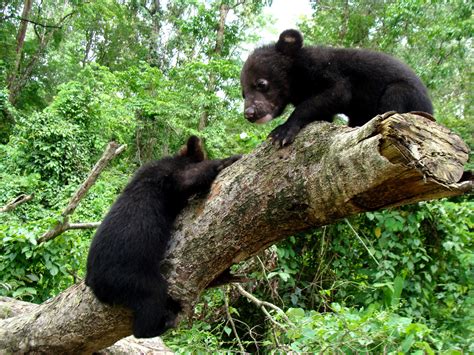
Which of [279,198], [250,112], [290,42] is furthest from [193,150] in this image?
[279,198]

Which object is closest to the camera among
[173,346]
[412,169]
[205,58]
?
[412,169]

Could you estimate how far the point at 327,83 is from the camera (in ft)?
11.6

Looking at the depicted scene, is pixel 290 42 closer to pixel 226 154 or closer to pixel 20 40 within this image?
pixel 226 154

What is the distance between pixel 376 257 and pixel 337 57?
2.87m

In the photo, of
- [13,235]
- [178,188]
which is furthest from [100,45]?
[178,188]

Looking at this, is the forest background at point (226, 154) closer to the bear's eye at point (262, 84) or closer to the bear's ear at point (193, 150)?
the bear's ear at point (193, 150)

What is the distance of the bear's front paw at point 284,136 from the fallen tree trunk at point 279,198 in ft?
0.18

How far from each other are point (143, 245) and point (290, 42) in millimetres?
2176

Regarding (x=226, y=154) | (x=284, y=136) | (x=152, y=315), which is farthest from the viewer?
(x=226, y=154)

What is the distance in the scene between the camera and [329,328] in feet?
10.6

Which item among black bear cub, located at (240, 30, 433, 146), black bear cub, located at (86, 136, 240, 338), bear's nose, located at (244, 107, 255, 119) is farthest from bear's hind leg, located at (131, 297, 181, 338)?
bear's nose, located at (244, 107, 255, 119)

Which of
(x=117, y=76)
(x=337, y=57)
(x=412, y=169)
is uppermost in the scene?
(x=117, y=76)

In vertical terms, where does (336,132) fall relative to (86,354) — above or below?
above

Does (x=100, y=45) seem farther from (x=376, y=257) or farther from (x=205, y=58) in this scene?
(x=376, y=257)
